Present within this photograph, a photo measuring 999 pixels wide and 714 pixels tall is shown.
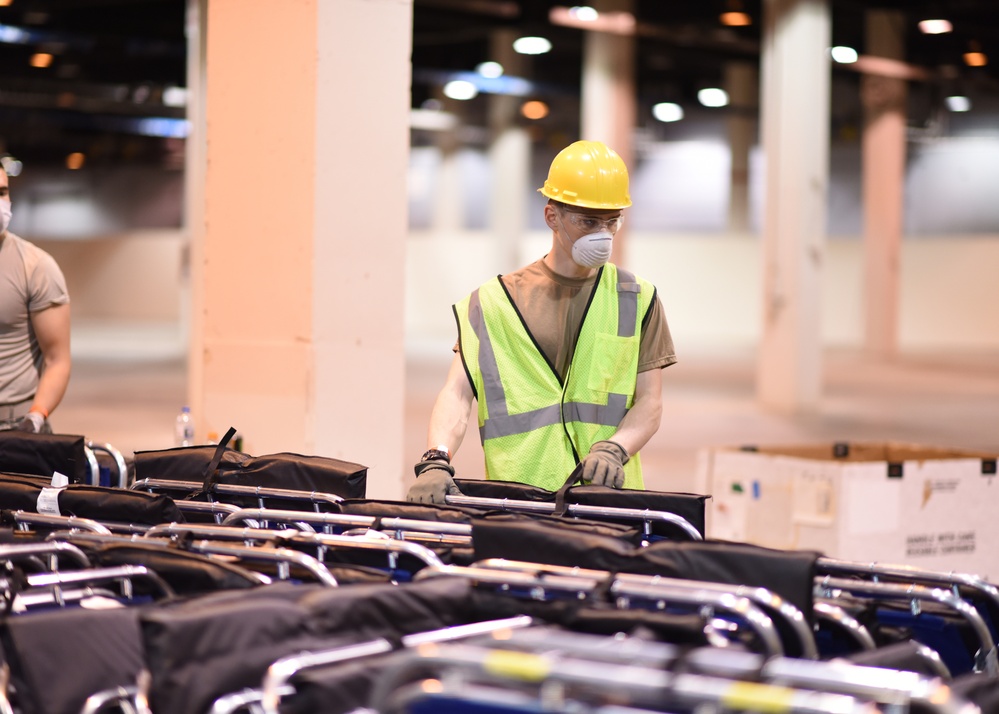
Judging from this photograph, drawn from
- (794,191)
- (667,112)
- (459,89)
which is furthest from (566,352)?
(667,112)

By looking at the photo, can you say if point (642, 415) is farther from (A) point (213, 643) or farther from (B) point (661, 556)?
(A) point (213, 643)

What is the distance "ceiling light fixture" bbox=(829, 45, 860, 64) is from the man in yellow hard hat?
60.9 feet

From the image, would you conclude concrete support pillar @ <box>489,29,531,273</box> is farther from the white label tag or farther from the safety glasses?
the white label tag

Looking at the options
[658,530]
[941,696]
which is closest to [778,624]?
[941,696]

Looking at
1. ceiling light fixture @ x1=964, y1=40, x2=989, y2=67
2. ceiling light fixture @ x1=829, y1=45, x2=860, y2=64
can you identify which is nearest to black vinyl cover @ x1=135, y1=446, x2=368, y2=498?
ceiling light fixture @ x1=829, y1=45, x2=860, y2=64

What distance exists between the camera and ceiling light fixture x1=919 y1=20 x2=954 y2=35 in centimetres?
2024

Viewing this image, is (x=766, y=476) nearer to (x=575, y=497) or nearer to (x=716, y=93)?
(x=575, y=497)

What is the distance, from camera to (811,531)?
6875 millimetres

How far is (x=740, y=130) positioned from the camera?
3077cm

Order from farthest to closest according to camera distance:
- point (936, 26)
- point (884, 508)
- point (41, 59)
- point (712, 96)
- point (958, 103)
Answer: point (958, 103) → point (712, 96) → point (41, 59) → point (936, 26) → point (884, 508)

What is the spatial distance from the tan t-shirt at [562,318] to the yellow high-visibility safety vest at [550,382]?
0.11 feet

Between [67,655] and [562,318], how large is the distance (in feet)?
6.92

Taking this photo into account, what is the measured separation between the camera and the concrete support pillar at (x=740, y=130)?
87.9 feet

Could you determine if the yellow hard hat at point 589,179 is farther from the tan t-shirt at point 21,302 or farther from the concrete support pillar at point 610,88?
the concrete support pillar at point 610,88
